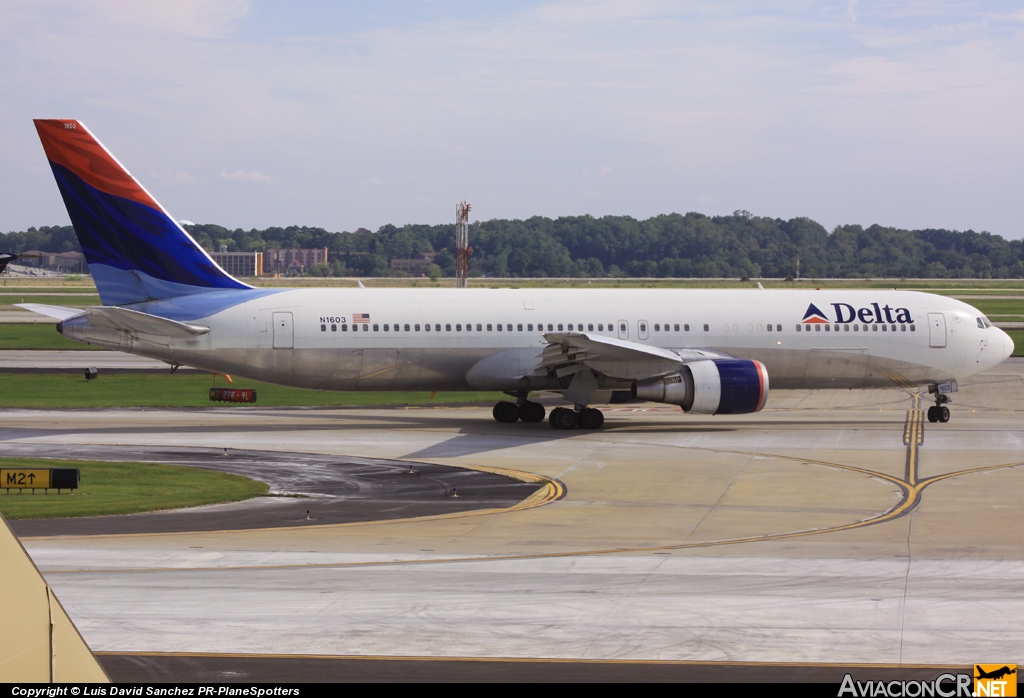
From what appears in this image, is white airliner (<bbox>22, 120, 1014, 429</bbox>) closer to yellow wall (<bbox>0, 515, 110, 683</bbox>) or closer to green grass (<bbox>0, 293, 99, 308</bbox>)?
yellow wall (<bbox>0, 515, 110, 683</bbox>)

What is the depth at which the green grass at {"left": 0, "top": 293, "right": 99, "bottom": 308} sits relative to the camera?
9839 cm

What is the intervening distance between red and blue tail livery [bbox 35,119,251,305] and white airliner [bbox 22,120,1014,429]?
4 centimetres

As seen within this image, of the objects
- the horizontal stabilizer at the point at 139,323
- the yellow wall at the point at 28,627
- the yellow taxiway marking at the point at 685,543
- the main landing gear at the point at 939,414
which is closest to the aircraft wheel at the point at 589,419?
the yellow taxiway marking at the point at 685,543

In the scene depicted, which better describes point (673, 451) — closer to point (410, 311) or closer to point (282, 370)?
point (410, 311)

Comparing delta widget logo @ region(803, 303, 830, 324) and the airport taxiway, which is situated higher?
delta widget logo @ region(803, 303, 830, 324)

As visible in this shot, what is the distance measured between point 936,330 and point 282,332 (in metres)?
22.2

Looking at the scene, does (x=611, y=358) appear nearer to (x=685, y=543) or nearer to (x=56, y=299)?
(x=685, y=543)

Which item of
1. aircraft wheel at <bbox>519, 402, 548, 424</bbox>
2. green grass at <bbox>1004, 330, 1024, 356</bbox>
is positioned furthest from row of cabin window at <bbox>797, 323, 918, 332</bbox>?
green grass at <bbox>1004, 330, 1024, 356</bbox>

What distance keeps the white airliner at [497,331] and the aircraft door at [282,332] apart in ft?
0.15

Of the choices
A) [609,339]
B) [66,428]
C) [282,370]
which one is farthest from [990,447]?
[66,428]

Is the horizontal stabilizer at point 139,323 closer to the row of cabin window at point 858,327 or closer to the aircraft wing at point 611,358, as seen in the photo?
the aircraft wing at point 611,358

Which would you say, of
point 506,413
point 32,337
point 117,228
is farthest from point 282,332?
point 32,337

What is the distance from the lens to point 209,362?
33562 mm

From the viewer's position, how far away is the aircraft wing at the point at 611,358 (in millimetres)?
32906
